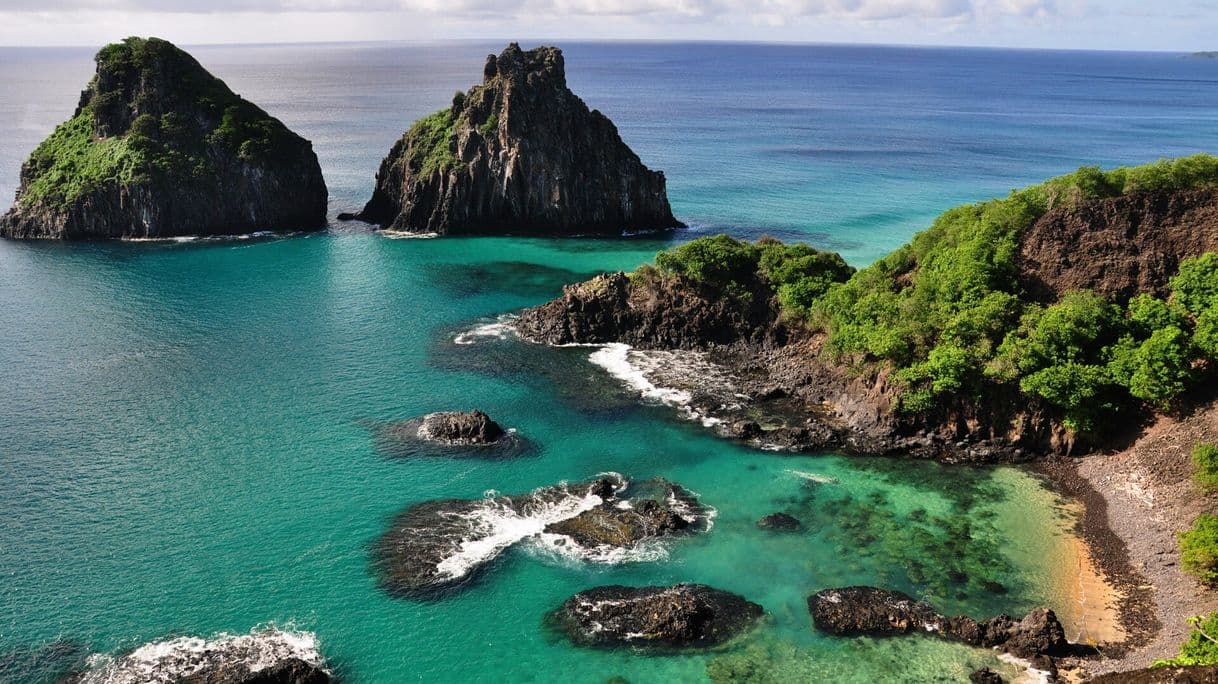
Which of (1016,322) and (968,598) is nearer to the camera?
(968,598)

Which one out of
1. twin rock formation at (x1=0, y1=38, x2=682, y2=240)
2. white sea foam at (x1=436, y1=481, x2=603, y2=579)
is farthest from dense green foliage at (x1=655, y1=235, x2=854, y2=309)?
twin rock formation at (x1=0, y1=38, x2=682, y2=240)

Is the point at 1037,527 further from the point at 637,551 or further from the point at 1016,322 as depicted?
the point at 637,551

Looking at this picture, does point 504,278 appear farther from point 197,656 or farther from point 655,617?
point 197,656

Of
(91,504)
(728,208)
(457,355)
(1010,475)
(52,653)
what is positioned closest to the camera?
(52,653)

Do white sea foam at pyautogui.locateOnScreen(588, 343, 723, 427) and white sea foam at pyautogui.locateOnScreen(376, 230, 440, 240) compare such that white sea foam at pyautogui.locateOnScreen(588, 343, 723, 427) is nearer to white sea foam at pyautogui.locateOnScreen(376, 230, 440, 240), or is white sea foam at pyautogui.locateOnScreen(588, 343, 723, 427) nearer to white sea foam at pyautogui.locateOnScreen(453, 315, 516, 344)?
white sea foam at pyautogui.locateOnScreen(453, 315, 516, 344)

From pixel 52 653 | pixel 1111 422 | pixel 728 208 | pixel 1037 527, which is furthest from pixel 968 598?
pixel 728 208

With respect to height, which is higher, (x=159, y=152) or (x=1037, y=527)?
(x=159, y=152)

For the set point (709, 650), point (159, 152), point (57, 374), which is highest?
point (159, 152)
